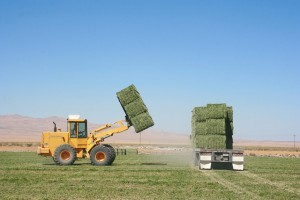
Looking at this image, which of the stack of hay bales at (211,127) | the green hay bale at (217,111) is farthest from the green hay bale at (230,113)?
the green hay bale at (217,111)

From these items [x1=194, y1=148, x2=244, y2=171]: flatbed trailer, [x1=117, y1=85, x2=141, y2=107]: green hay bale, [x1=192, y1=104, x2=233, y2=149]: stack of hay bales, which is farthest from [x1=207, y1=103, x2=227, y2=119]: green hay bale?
[x1=117, y1=85, x2=141, y2=107]: green hay bale

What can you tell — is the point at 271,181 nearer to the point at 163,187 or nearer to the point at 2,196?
the point at 163,187

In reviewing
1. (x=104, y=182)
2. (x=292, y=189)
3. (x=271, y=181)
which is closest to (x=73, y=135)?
(x=104, y=182)

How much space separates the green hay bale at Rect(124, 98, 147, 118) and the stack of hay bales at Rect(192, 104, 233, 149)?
10.5ft

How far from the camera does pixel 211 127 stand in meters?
28.1

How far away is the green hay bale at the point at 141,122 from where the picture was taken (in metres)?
28.6

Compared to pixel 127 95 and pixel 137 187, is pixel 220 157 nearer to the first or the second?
pixel 127 95

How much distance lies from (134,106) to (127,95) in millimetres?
743

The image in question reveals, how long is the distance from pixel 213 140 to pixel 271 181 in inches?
298

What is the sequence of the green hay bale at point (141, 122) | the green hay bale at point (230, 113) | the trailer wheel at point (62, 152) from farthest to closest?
the green hay bale at point (230, 113) → the trailer wheel at point (62, 152) → the green hay bale at point (141, 122)

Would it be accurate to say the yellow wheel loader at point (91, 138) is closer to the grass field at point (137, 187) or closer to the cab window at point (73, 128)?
the cab window at point (73, 128)

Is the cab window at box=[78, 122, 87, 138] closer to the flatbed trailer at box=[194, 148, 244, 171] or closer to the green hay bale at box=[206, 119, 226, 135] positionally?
the flatbed trailer at box=[194, 148, 244, 171]

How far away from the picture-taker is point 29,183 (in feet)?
60.5

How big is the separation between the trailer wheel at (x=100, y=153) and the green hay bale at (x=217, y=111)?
20.3 feet
